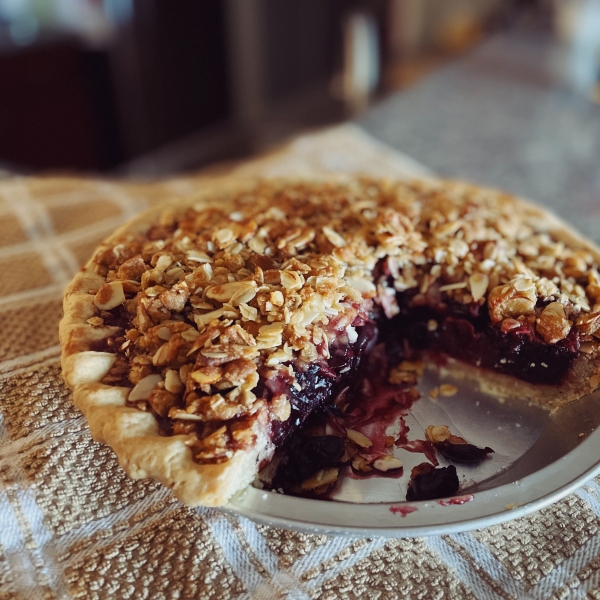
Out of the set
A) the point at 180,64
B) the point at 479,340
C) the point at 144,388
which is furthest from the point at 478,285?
the point at 180,64

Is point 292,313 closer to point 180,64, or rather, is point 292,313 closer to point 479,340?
point 479,340

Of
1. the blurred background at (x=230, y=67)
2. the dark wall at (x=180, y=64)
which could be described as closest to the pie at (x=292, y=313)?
the blurred background at (x=230, y=67)

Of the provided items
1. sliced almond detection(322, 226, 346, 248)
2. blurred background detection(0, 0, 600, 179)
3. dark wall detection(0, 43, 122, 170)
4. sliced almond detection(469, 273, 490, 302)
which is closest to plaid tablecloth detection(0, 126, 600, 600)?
sliced almond detection(469, 273, 490, 302)

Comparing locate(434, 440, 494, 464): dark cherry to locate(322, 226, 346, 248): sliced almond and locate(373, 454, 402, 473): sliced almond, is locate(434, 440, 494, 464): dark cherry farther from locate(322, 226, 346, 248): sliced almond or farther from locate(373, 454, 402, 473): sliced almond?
locate(322, 226, 346, 248): sliced almond

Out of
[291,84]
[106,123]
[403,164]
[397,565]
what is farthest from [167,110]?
[397,565]

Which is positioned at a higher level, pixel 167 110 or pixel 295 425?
pixel 295 425

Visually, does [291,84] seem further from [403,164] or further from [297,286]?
[297,286]

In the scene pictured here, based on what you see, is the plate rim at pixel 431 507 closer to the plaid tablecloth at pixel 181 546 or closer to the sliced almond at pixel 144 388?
the plaid tablecloth at pixel 181 546
